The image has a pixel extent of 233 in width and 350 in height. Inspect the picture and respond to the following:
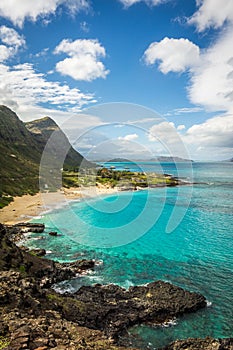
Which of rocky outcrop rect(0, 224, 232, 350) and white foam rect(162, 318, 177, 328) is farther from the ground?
rocky outcrop rect(0, 224, 232, 350)

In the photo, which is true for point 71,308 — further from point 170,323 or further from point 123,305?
point 170,323

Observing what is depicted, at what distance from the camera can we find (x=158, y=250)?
4194 centimetres

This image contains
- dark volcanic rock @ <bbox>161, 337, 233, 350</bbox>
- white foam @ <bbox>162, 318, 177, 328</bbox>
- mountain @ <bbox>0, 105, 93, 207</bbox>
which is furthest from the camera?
mountain @ <bbox>0, 105, 93, 207</bbox>

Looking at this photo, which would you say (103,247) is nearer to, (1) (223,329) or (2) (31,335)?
(1) (223,329)

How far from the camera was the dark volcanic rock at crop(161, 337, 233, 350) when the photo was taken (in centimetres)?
1727

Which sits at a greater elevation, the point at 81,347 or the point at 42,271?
the point at 81,347

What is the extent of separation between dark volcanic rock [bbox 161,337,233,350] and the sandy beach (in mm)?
46273

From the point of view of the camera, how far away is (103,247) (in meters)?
43.7

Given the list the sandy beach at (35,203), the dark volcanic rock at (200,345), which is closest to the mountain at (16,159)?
the sandy beach at (35,203)

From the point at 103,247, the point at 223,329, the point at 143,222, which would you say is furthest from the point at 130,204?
the point at 223,329

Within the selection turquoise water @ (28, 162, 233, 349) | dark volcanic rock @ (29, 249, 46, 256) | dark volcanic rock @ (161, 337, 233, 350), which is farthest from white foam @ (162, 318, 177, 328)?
dark volcanic rock @ (29, 249, 46, 256)

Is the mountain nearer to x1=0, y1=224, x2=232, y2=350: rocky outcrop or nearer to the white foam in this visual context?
x1=0, y1=224, x2=232, y2=350: rocky outcrop

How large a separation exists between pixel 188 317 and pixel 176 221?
40.6 m

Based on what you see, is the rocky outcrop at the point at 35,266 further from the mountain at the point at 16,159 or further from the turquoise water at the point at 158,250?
the mountain at the point at 16,159
